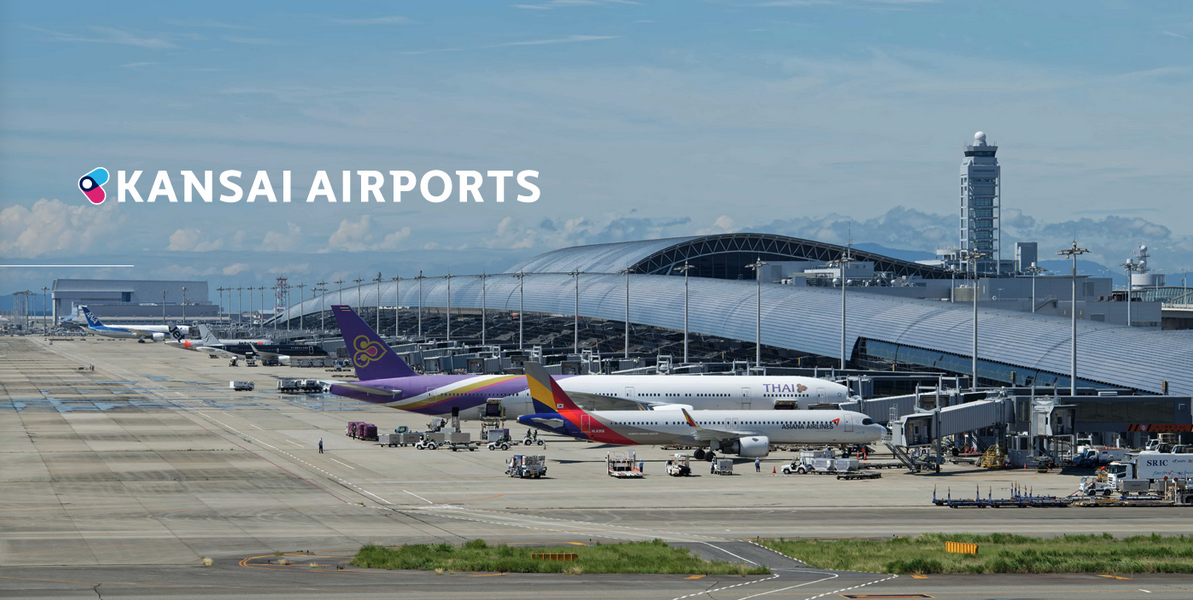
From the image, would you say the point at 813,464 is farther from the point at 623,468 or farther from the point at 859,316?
the point at 859,316

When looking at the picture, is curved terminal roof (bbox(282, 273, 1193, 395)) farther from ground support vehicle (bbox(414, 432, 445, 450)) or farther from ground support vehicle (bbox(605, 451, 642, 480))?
ground support vehicle (bbox(414, 432, 445, 450))

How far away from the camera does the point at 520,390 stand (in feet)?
265

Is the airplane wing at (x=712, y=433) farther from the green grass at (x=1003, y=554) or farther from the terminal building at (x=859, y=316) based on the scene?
the terminal building at (x=859, y=316)

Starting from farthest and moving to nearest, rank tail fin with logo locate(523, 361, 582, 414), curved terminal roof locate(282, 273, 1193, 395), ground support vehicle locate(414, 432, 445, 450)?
curved terminal roof locate(282, 273, 1193, 395), ground support vehicle locate(414, 432, 445, 450), tail fin with logo locate(523, 361, 582, 414)

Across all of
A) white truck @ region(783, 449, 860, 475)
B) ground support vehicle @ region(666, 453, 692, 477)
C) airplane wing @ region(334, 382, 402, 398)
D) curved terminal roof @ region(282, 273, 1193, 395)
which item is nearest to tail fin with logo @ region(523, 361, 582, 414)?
ground support vehicle @ region(666, 453, 692, 477)

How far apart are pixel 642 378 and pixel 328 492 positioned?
1153 inches

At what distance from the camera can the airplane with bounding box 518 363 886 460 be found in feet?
220

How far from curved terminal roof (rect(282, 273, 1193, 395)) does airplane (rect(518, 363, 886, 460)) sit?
18.1 meters

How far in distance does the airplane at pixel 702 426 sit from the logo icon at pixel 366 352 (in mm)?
16406

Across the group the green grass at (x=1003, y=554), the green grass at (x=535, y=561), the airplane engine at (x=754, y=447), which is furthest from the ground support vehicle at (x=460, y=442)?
the green grass at (x=1003, y=554)

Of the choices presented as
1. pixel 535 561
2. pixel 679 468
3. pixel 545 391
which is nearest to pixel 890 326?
pixel 545 391

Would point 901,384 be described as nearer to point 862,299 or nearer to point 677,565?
point 862,299

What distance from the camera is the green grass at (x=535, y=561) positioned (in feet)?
116

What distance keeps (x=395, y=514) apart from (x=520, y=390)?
33.2 meters
